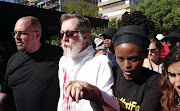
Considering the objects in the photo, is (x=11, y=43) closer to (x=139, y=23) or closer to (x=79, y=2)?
(x=139, y=23)

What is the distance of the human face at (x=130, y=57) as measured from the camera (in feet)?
4.59

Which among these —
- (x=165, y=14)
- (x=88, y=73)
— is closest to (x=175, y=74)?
(x=88, y=73)

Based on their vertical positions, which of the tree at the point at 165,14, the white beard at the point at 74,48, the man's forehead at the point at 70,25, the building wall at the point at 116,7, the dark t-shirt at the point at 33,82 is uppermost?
Answer: the building wall at the point at 116,7

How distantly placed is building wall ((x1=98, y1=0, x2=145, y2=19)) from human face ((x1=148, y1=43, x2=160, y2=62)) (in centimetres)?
4597

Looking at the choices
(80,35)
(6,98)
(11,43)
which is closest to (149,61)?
(80,35)

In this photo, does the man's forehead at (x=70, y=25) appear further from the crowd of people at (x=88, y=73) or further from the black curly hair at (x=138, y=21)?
the black curly hair at (x=138, y=21)

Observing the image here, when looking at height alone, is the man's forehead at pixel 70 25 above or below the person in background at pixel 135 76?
above

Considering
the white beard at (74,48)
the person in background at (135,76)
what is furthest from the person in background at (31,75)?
the person in background at (135,76)

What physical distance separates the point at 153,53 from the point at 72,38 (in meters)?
1.57

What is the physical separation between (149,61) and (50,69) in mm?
1548

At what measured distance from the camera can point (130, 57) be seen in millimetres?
1408

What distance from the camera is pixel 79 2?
26.6 metres

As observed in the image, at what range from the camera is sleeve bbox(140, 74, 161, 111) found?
4.52ft

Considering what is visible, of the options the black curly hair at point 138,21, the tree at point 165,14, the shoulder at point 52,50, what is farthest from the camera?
the tree at point 165,14
